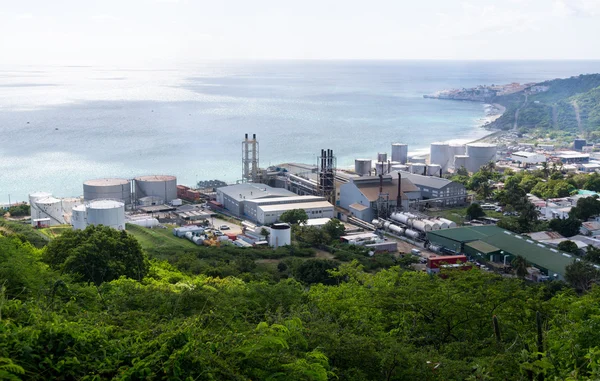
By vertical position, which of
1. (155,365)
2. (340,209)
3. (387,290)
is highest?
(155,365)

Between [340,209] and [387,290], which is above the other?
[387,290]

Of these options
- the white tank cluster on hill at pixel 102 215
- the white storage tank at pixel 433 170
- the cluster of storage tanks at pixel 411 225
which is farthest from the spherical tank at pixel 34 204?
the white storage tank at pixel 433 170

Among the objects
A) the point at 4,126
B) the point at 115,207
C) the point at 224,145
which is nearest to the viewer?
the point at 115,207

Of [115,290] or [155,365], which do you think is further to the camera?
[115,290]

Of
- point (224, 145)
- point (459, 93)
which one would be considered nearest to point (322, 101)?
point (459, 93)

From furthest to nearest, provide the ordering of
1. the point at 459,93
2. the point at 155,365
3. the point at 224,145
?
1. the point at 459,93
2. the point at 224,145
3. the point at 155,365

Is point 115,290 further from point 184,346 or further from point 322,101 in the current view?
point 322,101

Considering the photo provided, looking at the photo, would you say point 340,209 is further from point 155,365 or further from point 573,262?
→ point 155,365
